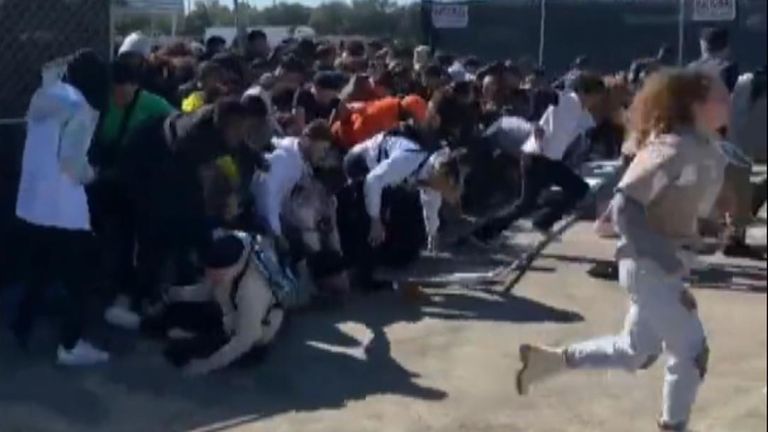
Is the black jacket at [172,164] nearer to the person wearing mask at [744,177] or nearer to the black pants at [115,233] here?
the black pants at [115,233]

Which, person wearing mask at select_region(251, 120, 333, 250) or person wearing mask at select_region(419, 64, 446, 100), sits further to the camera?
person wearing mask at select_region(419, 64, 446, 100)

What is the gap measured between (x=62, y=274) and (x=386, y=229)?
277 cm

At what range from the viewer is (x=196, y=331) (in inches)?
323

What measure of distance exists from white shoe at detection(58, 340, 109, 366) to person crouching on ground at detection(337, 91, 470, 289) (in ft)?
7.59

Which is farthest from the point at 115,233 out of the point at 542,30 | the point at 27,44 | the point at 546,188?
the point at 542,30

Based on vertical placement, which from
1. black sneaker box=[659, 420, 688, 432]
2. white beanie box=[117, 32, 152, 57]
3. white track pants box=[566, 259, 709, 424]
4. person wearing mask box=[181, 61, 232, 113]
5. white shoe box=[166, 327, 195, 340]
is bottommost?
white shoe box=[166, 327, 195, 340]

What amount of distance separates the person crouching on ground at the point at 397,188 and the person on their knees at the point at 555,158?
4.03ft

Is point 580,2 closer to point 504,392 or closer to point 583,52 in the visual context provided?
point 583,52

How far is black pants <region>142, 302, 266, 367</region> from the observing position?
794cm

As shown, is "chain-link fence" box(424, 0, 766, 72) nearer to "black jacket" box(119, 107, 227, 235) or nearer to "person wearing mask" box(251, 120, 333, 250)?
"person wearing mask" box(251, 120, 333, 250)

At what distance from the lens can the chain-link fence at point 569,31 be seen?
13.1m

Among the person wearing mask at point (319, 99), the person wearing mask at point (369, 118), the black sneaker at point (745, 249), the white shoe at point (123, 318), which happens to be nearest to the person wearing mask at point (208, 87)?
the person wearing mask at point (319, 99)

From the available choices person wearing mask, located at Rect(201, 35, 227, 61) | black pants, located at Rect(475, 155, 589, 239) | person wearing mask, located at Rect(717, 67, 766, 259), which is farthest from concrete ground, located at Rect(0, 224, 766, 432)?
person wearing mask, located at Rect(201, 35, 227, 61)

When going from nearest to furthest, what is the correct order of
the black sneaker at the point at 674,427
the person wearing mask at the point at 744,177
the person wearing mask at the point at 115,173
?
the person wearing mask at the point at 744,177
the black sneaker at the point at 674,427
the person wearing mask at the point at 115,173
